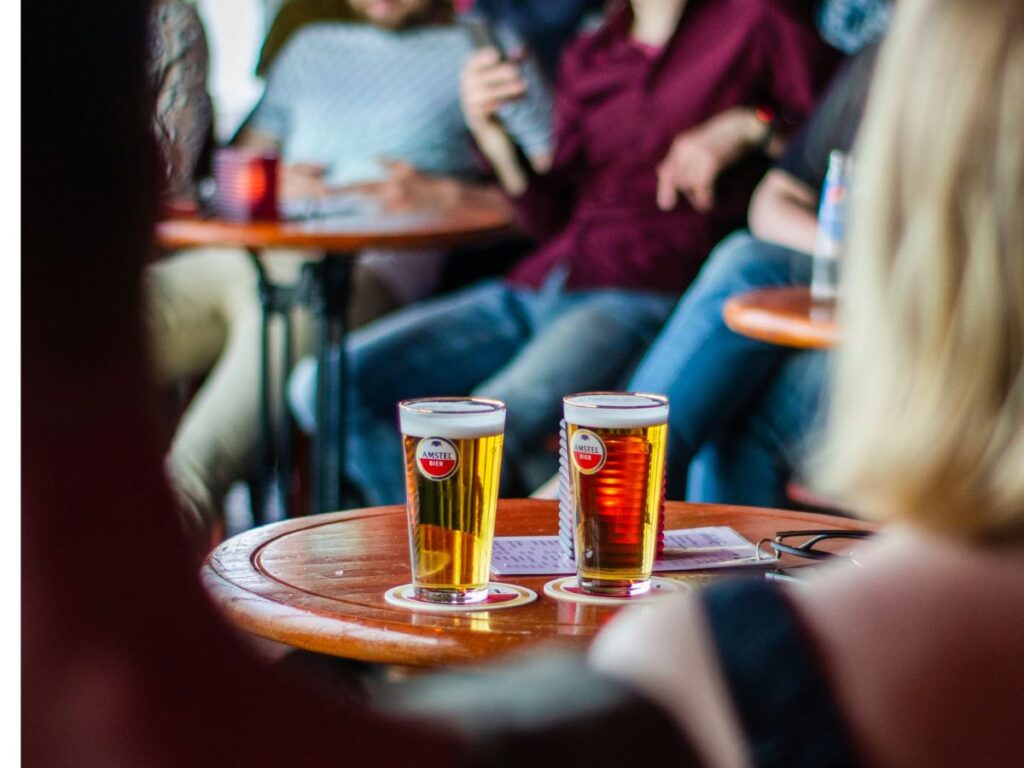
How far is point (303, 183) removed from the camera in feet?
9.89

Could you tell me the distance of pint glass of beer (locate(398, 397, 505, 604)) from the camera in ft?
2.97

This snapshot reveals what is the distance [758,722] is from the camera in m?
0.47

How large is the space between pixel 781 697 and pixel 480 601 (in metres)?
0.46

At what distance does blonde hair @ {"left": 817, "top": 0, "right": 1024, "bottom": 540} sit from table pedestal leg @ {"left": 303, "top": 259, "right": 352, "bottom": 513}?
7.13 feet

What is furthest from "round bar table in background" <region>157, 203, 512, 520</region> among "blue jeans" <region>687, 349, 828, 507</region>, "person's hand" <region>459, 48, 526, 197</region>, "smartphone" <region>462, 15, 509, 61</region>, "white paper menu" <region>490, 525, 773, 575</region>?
"white paper menu" <region>490, 525, 773, 575</region>

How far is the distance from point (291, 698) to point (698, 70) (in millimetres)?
2815

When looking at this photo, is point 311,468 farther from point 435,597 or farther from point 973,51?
point 973,51

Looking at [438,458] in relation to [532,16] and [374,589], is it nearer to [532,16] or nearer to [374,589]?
[374,589]

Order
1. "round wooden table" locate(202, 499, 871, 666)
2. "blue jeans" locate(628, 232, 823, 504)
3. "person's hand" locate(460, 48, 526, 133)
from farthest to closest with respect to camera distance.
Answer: "person's hand" locate(460, 48, 526, 133) → "blue jeans" locate(628, 232, 823, 504) → "round wooden table" locate(202, 499, 871, 666)

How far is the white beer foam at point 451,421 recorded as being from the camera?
2.97ft

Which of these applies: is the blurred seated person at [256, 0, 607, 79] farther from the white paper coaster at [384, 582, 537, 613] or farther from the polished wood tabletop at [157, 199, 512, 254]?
the white paper coaster at [384, 582, 537, 613]

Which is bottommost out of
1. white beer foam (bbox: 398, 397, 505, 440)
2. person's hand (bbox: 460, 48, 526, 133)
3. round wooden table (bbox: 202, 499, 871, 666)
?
round wooden table (bbox: 202, 499, 871, 666)

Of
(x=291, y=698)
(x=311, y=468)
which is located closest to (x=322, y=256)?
(x=311, y=468)

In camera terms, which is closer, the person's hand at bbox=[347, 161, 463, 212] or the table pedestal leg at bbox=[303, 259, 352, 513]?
the table pedestal leg at bbox=[303, 259, 352, 513]
